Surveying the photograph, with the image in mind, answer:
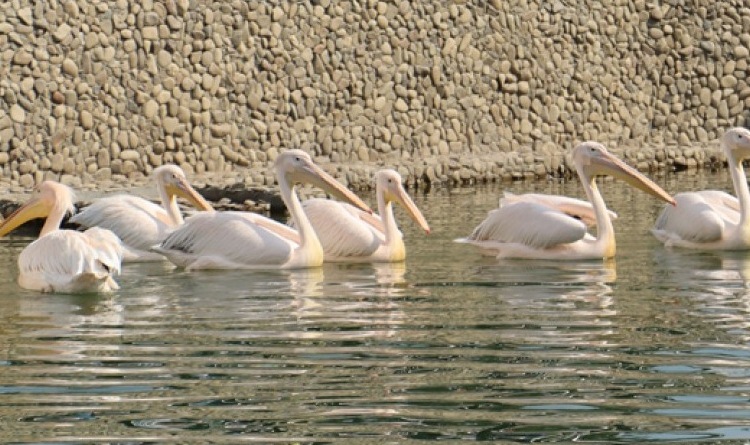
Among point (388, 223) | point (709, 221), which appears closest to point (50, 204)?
point (388, 223)

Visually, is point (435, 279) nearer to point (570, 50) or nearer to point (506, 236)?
point (506, 236)

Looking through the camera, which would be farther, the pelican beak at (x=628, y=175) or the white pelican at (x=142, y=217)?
the pelican beak at (x=628, y=175)

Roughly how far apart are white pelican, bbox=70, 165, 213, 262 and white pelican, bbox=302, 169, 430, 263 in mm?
864

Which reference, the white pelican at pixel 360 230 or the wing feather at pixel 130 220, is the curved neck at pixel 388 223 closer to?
the white pelican at pixel 360 230

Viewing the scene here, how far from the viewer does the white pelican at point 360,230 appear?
1112cm

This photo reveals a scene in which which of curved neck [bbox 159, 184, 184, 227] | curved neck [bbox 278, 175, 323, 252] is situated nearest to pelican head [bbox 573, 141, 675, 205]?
curved neck [bbox 278, 175, 323, 252]

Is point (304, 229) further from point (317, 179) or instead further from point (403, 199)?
point (403, 199)

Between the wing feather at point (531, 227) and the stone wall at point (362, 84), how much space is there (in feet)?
22.4

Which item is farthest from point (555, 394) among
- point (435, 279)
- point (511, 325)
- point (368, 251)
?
point (368, 251)

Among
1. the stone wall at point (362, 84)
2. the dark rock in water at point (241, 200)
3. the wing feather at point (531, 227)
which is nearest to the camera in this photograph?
the wing feather at point (531, 227)

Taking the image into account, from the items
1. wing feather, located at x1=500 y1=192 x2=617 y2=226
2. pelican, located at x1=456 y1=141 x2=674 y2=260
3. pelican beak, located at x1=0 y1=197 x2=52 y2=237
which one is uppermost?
pelican beak, located at x1=0 y1=197 x2=52 y2=237

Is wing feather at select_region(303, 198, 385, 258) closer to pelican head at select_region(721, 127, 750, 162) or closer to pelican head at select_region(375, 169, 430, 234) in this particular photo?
pelican head at select_region(375, 169, 430, 234)

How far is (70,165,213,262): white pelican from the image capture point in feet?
37.5

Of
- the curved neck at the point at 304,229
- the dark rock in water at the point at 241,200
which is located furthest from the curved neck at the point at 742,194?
the dark rock in water at the point at 241,200
